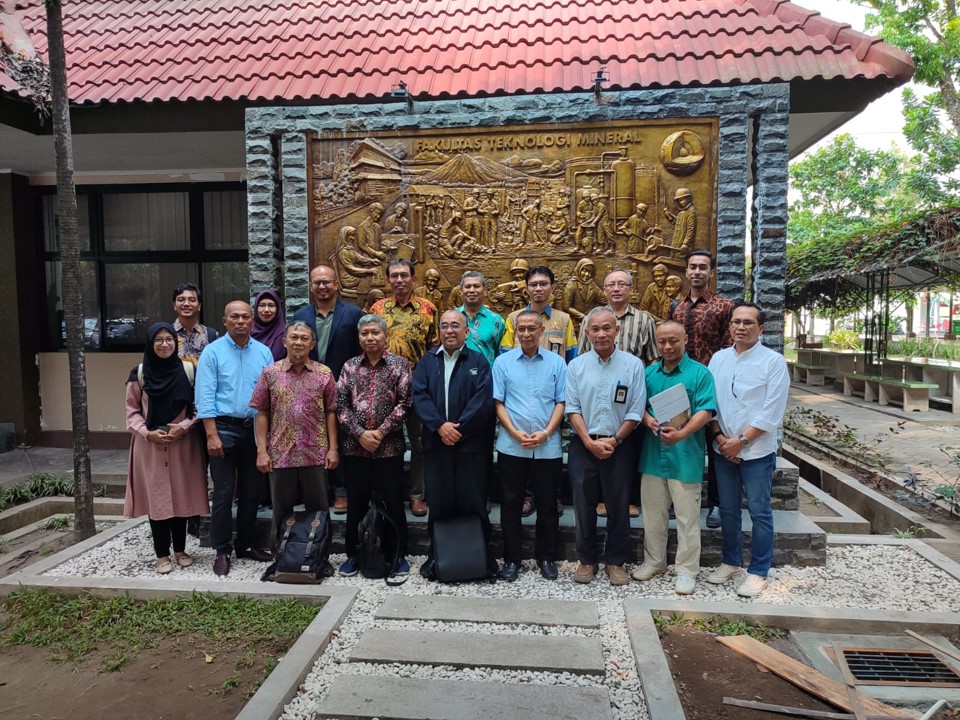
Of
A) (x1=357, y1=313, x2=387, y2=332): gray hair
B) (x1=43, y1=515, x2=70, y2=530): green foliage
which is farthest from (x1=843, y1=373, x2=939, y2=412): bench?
(x1=43, y1=515, x2=70, y2=530): green foliage

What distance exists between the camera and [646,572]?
4.15 meters

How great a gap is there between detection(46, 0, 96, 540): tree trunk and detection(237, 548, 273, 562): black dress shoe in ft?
5.53

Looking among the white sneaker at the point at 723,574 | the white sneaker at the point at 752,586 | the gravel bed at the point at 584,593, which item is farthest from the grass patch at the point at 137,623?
the white sneaker at the point at 752,586

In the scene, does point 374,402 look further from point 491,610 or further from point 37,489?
point 37,489

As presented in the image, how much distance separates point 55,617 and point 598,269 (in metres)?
4.82

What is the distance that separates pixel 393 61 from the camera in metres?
6.28

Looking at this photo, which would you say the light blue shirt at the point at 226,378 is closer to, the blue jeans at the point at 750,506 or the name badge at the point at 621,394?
the name badge at the point at 621,394

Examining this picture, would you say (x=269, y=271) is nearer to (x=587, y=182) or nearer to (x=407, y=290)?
(x=407, y=290)

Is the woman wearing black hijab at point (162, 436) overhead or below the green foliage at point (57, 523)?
overhead

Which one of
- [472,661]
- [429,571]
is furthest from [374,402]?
[472,661]

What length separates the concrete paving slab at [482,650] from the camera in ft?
10.5

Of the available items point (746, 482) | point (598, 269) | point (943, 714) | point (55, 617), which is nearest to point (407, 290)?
point (598, 269)

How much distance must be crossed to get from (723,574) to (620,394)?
142 cm

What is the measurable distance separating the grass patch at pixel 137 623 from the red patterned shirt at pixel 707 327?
3.24m
